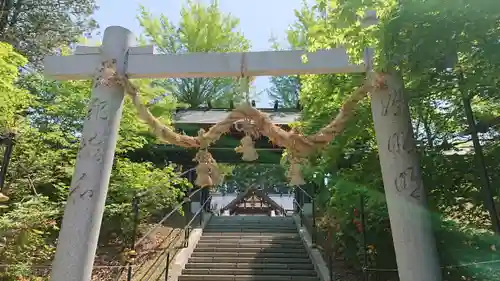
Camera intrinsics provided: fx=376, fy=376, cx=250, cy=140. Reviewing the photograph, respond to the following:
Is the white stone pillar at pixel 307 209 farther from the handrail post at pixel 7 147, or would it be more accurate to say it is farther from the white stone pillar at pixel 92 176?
the white stone pillar at pixel 92 176

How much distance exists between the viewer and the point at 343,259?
7.29m

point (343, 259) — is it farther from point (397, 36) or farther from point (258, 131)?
point (397, 36)

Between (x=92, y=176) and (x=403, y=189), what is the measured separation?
2398mm

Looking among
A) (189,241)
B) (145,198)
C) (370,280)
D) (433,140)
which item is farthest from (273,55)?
(189,241)

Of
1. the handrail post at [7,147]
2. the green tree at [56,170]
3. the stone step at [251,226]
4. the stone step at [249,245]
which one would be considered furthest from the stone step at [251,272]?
the handrail post at [7,147]

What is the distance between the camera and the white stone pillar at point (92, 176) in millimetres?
2852

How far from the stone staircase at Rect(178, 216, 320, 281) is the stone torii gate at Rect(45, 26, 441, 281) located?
4056 millimetres

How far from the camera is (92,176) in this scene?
300cm

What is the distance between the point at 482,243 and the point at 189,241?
18.3 ft

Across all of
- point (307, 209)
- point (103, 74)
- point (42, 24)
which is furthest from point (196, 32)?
point (103, 74)

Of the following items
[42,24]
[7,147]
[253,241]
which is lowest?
[253,241]

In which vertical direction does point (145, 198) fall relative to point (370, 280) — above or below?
above

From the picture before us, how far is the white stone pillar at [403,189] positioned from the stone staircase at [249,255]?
4.11m

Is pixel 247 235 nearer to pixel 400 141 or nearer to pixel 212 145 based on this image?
pixel 212 145
